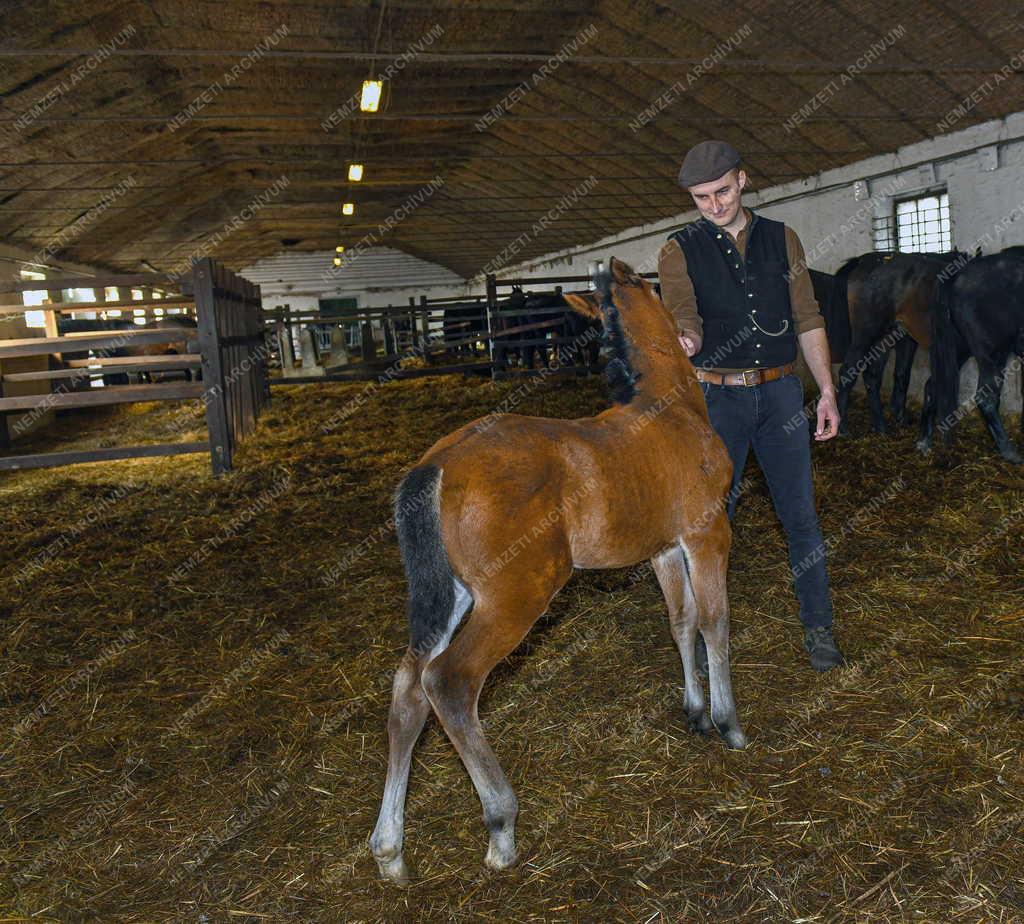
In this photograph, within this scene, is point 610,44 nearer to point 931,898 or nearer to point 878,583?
point 878,583

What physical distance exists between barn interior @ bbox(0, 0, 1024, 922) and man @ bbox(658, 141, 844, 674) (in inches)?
26.7

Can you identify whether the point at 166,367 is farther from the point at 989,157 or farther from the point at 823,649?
the point at 989,157

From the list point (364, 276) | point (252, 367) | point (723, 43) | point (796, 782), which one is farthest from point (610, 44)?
point (364, 276)

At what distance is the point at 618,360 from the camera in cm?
282

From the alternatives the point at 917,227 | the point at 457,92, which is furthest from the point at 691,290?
the point at 457,92

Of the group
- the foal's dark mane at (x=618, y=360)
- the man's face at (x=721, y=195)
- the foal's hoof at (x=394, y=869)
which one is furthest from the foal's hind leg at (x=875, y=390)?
the foal's hoof at (x=394, y=869)

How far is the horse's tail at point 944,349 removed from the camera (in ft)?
22.7

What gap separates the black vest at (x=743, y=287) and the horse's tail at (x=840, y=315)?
597 cm

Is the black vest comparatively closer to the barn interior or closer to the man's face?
the man's face

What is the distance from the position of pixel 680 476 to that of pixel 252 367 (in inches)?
403

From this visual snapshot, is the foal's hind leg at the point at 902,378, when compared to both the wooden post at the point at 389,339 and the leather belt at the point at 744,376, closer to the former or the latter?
the leather belt at the point at 744,376

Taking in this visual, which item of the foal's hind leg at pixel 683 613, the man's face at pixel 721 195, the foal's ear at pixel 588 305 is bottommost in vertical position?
the foal's hind leg at pixel 683 613

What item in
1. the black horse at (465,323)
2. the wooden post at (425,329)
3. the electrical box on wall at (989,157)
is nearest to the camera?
the electrical box on wall at (989,157)

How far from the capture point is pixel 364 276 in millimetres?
32781
